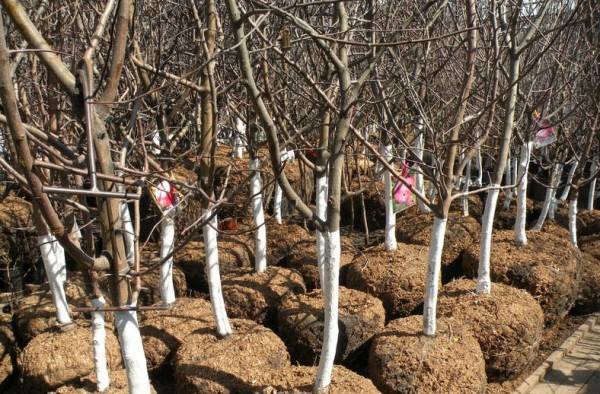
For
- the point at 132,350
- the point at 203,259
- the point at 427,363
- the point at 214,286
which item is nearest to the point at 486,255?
the point at 427,363

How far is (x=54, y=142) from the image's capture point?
2029 millimetres

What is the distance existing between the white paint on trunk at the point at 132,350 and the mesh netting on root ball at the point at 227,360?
1068mm

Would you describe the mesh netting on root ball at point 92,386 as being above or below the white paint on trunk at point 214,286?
below

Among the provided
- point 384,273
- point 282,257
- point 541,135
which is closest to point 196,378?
point 384,273

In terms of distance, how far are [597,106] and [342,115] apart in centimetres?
416

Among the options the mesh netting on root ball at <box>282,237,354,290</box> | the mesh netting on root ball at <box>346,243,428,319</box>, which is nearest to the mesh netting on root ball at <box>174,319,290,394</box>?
the mesh netting on root ball at <box>346,243,428,319</box>

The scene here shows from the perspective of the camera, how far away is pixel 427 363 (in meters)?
3.54

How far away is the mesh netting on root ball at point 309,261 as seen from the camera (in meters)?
5.64

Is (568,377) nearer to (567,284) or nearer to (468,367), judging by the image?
(567,284)

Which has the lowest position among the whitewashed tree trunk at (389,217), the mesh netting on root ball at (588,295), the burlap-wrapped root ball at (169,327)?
the mesh netting on root ball at (588,295)

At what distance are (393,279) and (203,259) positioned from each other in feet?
7.20

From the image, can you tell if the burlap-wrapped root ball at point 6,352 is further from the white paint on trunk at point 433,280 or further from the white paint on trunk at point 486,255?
the white paint on trunk at point 486,255

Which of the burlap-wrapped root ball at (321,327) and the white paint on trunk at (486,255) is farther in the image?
the white paint on trunk at (486,255)

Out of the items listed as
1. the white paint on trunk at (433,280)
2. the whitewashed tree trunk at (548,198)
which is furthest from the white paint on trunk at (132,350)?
the whitewashed tree trunk at (548,198)
